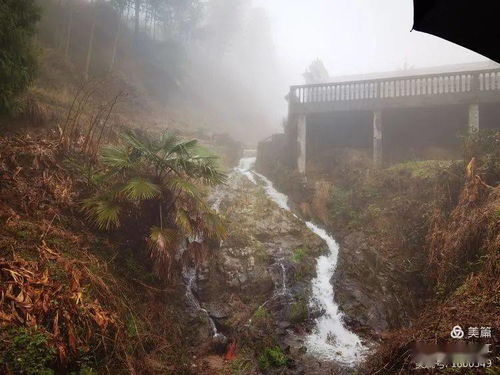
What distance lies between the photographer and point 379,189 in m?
11.9

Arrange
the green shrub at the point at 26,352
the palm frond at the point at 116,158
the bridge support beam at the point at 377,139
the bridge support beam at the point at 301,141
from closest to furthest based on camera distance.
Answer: the green shrub at the point at 26,352 → the palm frond at the point at 116,158 → the bridge support beam at the point at 377,139 → the bridge support beam at the point at 301,141

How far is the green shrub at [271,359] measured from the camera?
6614mm

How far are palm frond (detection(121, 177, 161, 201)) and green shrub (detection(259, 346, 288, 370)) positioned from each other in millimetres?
4223

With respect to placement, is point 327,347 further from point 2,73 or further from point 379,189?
point 2,73

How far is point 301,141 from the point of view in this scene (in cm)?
1556

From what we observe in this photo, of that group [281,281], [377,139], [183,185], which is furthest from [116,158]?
[377,139]

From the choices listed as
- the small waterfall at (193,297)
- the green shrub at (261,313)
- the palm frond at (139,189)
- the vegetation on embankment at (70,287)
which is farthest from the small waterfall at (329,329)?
the palm frond at (139,189)

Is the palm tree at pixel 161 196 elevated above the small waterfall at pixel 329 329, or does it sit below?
above

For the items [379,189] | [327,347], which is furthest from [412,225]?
[327,347]

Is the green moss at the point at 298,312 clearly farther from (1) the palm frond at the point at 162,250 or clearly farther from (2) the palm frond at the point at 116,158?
(2) the palm frond at the point at 116,158

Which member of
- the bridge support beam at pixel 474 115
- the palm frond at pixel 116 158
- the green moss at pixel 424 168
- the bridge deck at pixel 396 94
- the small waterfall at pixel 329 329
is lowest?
the small waterfall at pixel 329 329

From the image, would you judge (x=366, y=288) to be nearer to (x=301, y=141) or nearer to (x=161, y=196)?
(x=161, y=196)

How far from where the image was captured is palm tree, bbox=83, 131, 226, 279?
6.16 meters

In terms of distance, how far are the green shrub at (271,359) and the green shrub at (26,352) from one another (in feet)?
13.6
